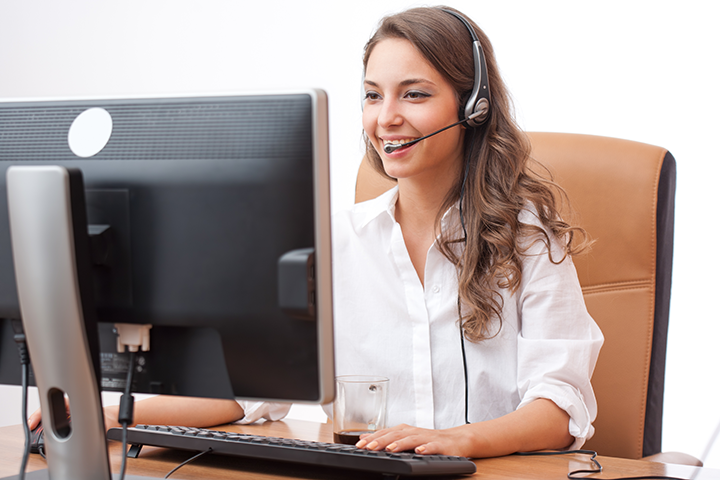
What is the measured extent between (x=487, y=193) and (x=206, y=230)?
751mm

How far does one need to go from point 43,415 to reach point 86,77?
2.21 metres

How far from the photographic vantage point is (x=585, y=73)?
1.83 metres

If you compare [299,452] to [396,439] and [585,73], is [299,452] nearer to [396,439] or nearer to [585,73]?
[396,439]

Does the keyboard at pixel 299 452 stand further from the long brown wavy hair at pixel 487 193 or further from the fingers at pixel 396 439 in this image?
the long brown wavy hair at pixel 487 193

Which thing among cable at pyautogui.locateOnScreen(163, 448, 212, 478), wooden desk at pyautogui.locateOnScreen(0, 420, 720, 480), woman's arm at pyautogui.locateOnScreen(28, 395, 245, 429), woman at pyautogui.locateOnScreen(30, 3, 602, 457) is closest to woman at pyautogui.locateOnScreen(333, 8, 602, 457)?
woman at pyautogui.locateOnScreen(30, 3, 602, 457)

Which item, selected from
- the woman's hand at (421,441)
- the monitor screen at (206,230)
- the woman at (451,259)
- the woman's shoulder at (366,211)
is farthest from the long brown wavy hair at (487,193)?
the monitor screen at (206,230)

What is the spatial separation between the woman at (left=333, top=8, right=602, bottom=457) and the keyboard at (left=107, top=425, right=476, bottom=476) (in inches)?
15.9

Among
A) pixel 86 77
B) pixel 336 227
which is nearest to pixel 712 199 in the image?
pixel 336 227

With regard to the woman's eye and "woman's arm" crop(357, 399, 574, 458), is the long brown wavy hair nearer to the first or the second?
the woman's eye

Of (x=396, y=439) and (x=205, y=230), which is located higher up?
(x=205, y=230)

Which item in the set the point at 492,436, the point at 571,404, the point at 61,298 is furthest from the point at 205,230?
the point at 571,404

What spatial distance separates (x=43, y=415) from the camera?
64cm

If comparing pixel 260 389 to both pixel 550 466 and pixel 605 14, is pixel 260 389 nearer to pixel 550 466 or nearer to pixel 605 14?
pixel 550 466

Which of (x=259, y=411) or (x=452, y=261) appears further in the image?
(x=452, y=261)
